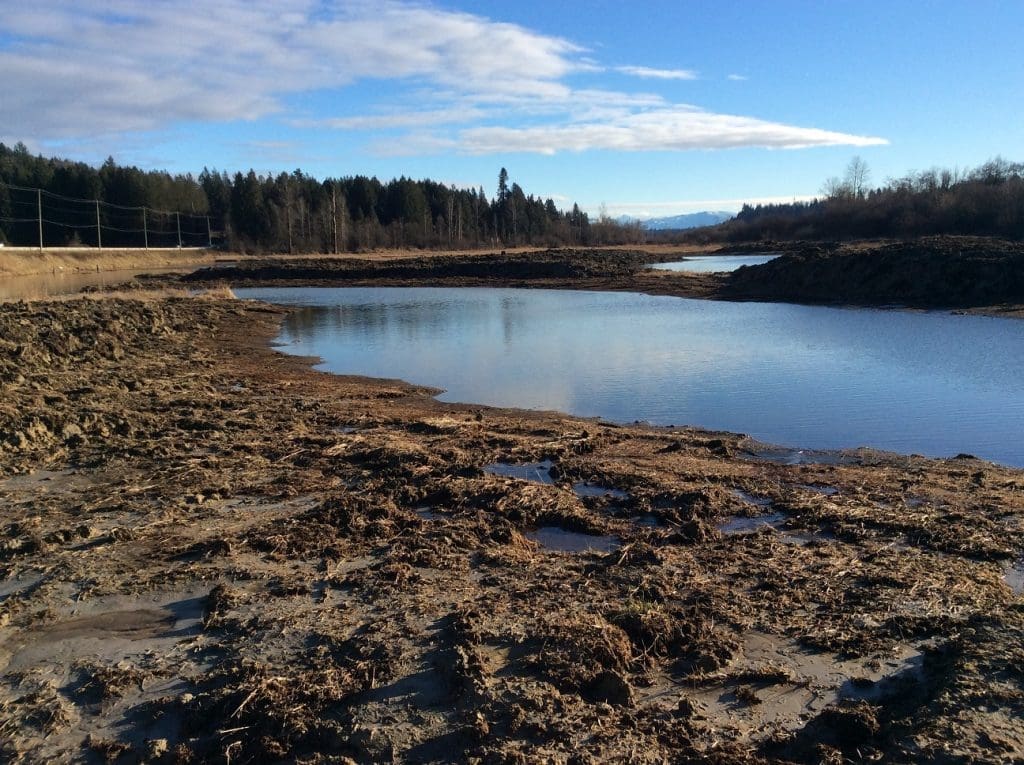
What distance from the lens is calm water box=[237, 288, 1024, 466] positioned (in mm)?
11562

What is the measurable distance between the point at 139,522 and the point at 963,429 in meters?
11.4

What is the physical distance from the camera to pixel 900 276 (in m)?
31.8

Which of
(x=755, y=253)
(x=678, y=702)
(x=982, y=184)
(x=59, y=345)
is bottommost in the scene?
(x=678, y=702)

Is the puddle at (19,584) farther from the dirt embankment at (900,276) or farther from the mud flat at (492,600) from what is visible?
the dirt embankment at (900,276)

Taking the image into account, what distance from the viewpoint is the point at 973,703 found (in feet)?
12.3

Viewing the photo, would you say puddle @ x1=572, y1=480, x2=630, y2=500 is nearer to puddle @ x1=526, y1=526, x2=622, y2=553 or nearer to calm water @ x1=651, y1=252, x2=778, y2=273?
puddle @ x1=526, y1=526, x2=622, y2=553

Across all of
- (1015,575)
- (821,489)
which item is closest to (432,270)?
(821,489)

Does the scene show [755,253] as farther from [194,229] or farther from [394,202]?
[194,229]

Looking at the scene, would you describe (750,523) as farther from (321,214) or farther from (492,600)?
(321,214)

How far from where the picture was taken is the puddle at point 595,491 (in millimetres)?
7914

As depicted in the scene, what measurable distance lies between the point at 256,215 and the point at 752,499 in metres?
88.3

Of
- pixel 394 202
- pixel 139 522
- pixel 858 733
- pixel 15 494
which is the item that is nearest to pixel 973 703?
pixel 858 733

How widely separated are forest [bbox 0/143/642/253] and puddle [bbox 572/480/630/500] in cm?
7377

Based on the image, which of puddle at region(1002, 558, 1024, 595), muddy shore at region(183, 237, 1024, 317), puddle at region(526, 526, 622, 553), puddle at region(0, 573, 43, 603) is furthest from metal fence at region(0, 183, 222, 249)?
puddle at region(1002, 558, 1024, 595)
